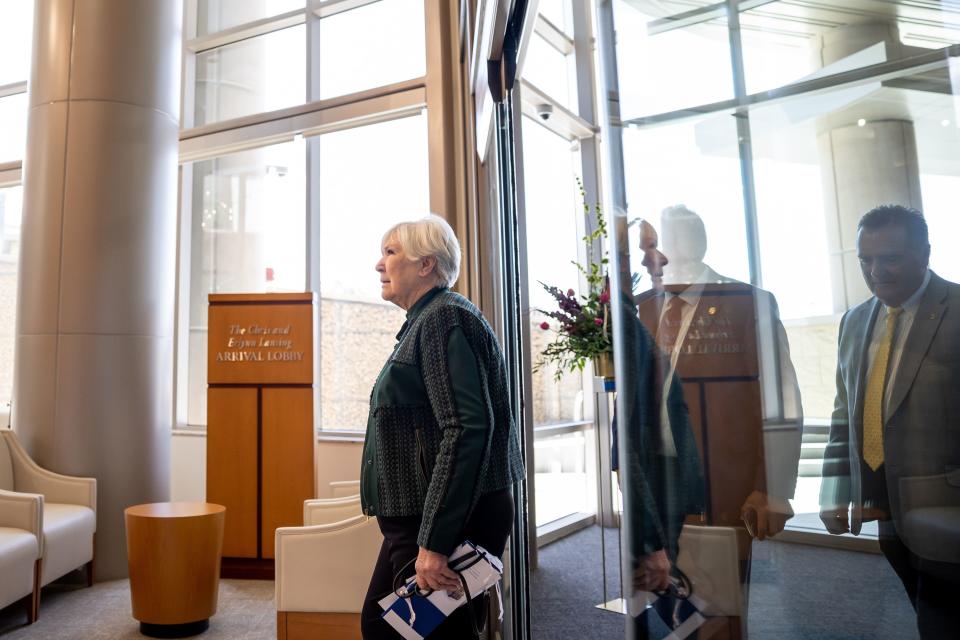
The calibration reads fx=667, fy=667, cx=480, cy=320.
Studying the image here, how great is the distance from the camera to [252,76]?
6367 millimetres

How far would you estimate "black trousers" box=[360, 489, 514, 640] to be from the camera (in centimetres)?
171

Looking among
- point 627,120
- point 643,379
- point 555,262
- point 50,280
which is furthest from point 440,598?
point 50,280

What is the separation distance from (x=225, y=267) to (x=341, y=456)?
7.39 feet

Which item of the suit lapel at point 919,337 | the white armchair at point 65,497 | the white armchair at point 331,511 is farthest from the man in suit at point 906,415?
the white armchair at point 65,497

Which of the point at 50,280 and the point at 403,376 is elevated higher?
the point at 50,280

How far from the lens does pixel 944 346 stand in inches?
15.2

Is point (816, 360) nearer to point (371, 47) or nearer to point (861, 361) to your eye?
point (861, 361)

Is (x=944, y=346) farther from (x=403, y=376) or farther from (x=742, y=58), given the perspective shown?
(x=403, y=376)

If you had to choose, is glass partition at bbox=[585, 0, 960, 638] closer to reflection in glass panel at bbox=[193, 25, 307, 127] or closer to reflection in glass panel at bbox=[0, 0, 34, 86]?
reflection in glass panel at bbox=[193, 25, 307, 127]

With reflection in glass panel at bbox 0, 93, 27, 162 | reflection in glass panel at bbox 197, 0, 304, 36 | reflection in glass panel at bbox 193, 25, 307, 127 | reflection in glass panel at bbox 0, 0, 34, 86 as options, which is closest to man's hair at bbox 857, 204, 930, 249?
reflection in glass panel at bbox 193, 25, 307, 127

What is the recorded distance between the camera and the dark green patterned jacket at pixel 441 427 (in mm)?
1601

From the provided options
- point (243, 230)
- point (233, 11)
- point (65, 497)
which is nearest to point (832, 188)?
point (65, 497)

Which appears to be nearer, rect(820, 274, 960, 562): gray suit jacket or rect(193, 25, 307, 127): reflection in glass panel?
rect(820, 274, 960, 562): gray suit jacket

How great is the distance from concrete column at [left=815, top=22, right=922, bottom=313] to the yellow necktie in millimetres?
37
